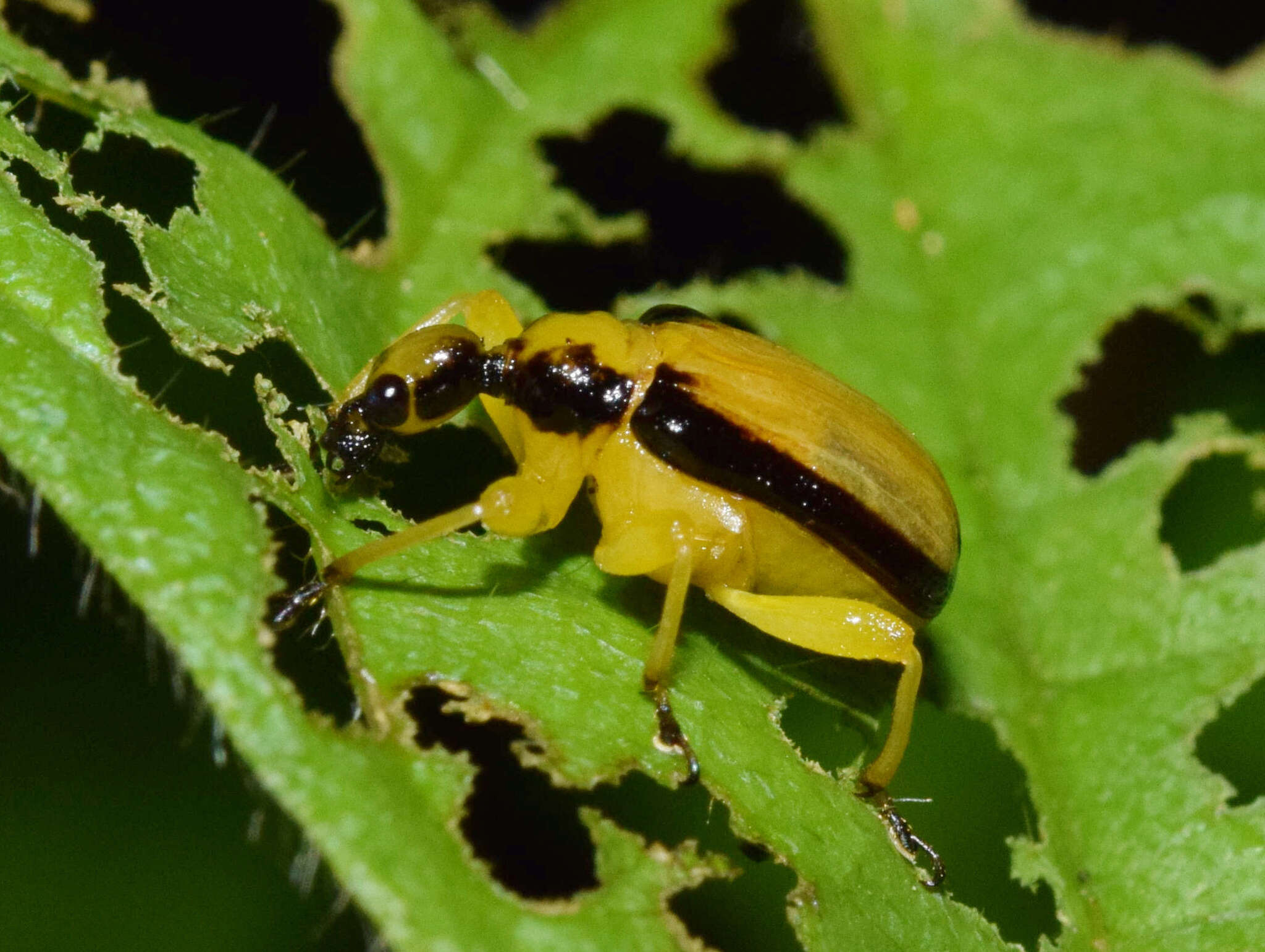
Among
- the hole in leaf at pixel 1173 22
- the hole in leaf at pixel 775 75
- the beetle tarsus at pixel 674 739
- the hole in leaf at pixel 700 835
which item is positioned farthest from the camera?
the hole in leaf at pixel 1173 22

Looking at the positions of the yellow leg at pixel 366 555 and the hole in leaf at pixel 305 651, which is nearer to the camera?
the hole in leaf at pixel 305 651

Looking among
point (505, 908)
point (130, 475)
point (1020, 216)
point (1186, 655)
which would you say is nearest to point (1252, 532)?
point (1186, 655)

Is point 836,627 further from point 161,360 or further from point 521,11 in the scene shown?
point 521,11

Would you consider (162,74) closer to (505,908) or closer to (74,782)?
(74,782)

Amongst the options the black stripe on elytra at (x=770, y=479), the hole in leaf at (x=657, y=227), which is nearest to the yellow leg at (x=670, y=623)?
the black stripe on elytra at (x=770, y=479)

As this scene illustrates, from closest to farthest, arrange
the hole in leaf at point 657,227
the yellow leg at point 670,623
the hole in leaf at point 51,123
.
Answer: the yellow leg at point 670,623 < the hole in leaf at point 51,123 < the hole in leaf at point 657,227

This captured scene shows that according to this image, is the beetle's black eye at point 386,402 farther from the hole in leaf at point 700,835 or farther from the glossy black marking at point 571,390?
the hole in leaf at point 700,835
